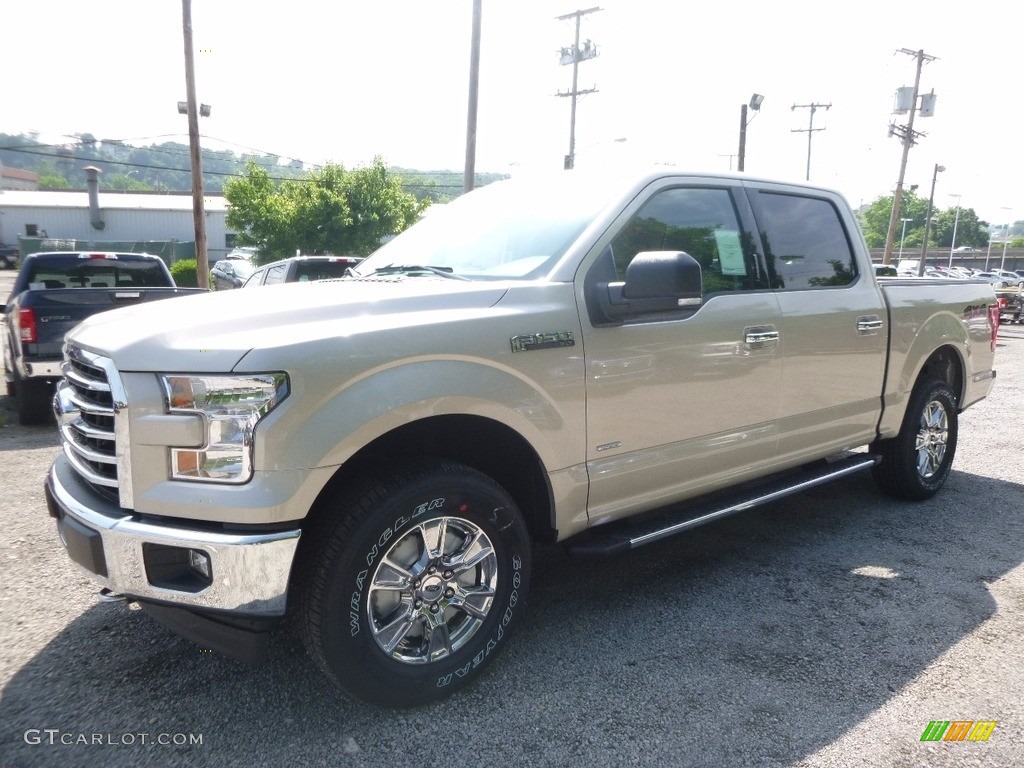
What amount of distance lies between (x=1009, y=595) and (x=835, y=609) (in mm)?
952

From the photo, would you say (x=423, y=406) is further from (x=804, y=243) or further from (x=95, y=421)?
(x=804, y=243)

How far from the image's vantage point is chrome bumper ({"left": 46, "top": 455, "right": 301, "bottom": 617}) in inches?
88.5

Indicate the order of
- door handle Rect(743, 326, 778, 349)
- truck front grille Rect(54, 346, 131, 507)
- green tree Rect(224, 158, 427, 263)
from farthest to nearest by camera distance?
green tree Rect(224, 158, 427, 263) < door handle Rect(743, 326, 778, 349) < truck front grille Rect(54, 346, 131, 507)

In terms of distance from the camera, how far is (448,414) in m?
2.67

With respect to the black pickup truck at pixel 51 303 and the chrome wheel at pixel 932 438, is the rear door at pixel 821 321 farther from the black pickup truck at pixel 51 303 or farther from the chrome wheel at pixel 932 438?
the black pickup truck at pixel 51 303

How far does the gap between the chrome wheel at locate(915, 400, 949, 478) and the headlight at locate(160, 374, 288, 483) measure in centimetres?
440

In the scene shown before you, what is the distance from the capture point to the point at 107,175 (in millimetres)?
107438

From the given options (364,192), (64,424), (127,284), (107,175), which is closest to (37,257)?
(127,284)

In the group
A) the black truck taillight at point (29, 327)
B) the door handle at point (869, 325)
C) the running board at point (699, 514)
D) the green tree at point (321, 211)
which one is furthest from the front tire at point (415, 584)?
the green tree at point (321, 211)

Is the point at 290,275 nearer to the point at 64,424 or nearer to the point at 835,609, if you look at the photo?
the point at 64,424

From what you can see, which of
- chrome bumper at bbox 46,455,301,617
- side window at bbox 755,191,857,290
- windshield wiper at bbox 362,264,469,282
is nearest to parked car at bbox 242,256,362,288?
windshield wiper at bbox 362,264,469,282

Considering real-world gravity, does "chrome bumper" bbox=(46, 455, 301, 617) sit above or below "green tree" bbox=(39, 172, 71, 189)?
below

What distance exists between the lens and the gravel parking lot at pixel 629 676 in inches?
98.0

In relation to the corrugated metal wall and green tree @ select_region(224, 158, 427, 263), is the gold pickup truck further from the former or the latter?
the corrugated metal wall
